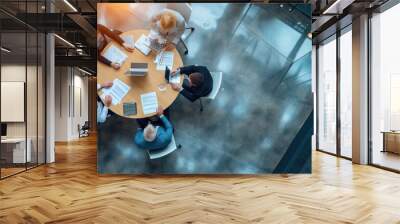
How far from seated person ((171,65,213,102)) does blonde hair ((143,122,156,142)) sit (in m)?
0.81

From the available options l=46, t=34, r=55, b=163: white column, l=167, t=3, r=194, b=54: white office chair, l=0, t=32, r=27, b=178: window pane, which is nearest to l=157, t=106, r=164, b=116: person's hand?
l=167, t=3, r=194, b=54: white office chair

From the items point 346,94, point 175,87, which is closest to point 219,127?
point 175,87

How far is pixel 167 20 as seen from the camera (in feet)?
21.5

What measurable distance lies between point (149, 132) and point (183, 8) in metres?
2.32

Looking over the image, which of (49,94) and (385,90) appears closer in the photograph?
(385,90)

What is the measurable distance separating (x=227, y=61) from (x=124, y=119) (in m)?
2.13

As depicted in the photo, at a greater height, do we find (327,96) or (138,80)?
(138,80)

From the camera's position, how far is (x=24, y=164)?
7.61 m

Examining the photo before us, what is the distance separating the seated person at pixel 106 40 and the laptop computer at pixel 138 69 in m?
0.24

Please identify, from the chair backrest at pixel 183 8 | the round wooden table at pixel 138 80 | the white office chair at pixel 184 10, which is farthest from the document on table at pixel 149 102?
the chair backrest at pixel 183 8

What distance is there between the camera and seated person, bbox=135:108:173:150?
655 cm

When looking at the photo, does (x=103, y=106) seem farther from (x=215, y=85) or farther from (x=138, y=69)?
(x=215, y=85)

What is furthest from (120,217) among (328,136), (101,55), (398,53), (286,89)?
(328,136)

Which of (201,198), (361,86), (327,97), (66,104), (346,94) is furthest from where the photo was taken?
(66,104)
